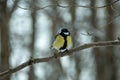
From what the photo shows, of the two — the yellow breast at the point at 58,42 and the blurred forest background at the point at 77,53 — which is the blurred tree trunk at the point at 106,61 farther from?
the yellow breast at the point at 58,42

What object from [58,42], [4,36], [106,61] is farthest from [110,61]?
[58,42]

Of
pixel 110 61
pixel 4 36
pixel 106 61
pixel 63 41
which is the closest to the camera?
pixel 63 41

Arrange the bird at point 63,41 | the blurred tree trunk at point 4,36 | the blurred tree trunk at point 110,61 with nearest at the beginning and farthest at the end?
the bird at point 63,41, the blurred tree trunk at point 4,36, the blurred tree trunk at point 110,61

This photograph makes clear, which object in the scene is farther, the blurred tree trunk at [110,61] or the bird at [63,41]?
the blurred tree trunk at [110,61]

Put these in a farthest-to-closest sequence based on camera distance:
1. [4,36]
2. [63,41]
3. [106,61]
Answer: [106,61] < [4,36] < [63,41]

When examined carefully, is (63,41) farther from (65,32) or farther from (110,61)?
(110,61)

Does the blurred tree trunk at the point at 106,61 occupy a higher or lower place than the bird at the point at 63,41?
lower

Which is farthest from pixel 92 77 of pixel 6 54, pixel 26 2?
pixel 26 2

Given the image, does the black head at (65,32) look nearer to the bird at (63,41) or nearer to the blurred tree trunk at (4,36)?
the bird at (63,41)

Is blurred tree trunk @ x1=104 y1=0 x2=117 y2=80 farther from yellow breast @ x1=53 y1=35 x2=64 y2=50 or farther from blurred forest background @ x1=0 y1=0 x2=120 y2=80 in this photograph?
yellow breast @ x1=53 y1=35 x2=64 y2=50

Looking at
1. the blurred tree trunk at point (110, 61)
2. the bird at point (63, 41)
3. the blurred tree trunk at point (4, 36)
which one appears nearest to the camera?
the bird at point (63, 41)

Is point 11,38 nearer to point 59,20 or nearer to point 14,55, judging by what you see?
point 14,55

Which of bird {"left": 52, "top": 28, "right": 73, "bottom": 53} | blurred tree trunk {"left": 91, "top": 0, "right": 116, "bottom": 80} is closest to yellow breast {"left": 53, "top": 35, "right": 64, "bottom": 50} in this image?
bird {"left": 52, "top": 28, "right": 73, "bottom": 53}

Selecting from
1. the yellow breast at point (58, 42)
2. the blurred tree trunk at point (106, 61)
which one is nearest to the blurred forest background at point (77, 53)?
the blurred tree trunk at point (106, 61)
